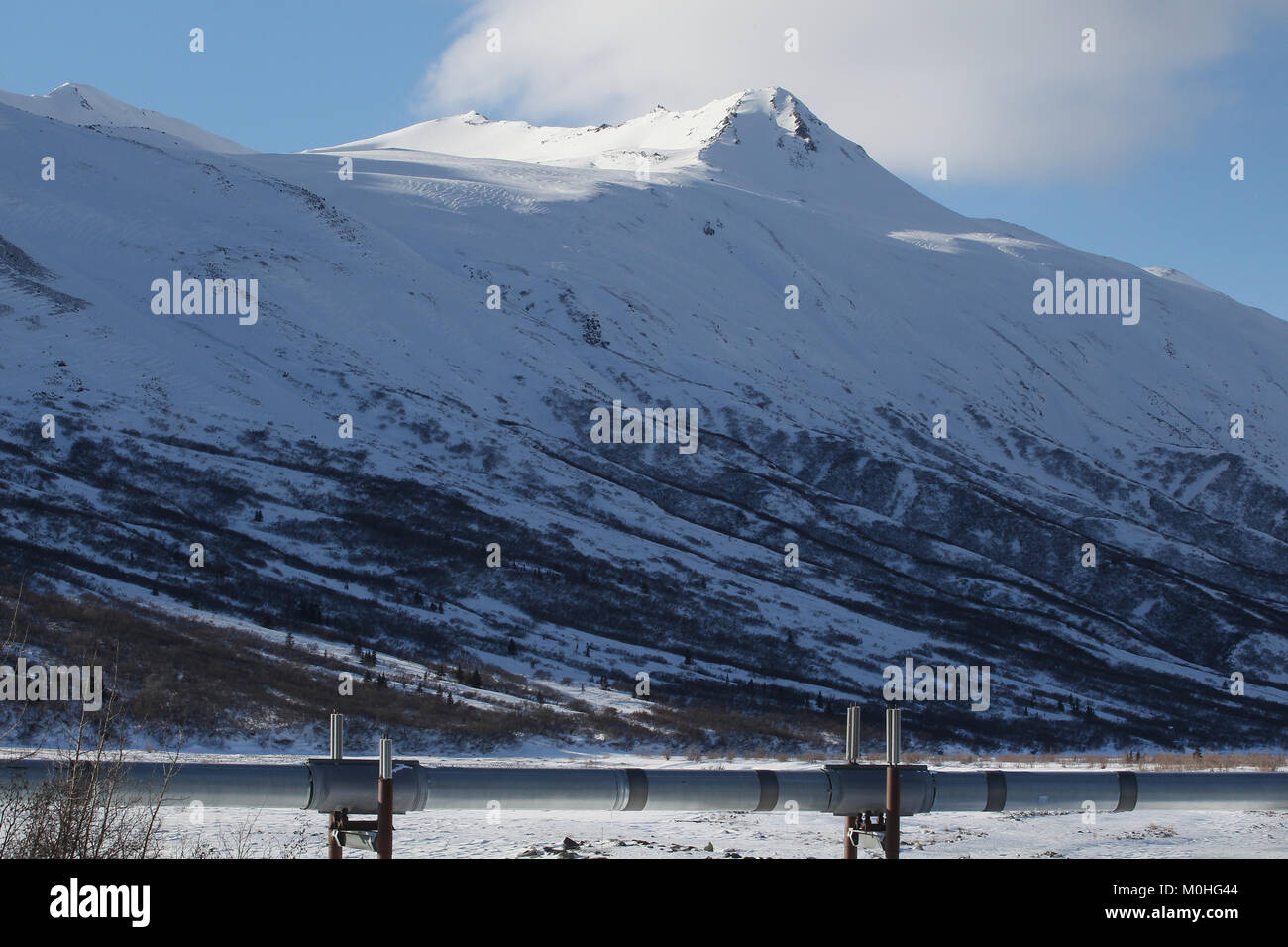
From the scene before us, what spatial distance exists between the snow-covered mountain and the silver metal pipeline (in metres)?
37.7

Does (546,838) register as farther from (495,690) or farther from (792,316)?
(792,316)

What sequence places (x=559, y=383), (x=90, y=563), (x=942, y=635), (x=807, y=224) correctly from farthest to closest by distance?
1. (x=807, y=224)
2. (x=559, y=383)
3. (x=942, y=635)
4. (x=90, y=563)

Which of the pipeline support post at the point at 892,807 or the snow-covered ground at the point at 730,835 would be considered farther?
the snow-covered ground at the point at 730,835

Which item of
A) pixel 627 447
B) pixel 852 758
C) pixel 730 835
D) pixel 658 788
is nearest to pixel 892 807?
pixel 852 758

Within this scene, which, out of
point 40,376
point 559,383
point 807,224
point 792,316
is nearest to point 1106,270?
point 807,224

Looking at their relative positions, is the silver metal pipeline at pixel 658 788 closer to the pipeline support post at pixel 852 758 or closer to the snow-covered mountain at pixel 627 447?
the pipeline support post at pixel 852 758

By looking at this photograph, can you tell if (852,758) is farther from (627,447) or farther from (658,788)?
(627,447)

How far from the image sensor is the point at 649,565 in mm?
75375

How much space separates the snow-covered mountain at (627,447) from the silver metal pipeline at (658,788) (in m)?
37.7

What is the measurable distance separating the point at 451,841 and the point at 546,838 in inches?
44.3

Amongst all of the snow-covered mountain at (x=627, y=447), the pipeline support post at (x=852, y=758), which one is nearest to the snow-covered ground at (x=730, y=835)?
the pipeline support post at (x=852, y=758)

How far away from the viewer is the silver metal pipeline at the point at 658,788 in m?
10.0

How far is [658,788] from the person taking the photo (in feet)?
35.8

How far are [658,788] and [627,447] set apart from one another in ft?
302
